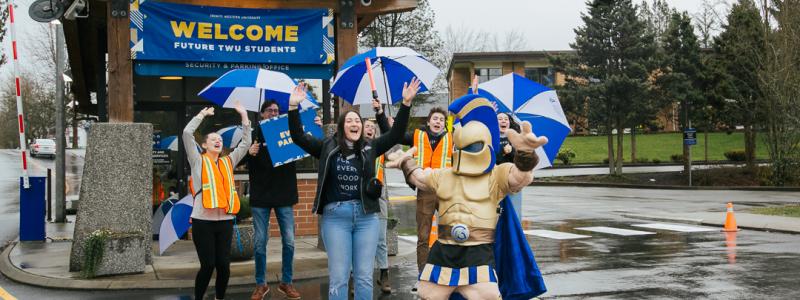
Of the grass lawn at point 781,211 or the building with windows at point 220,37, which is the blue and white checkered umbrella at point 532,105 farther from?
the grass lawn at point 781,211

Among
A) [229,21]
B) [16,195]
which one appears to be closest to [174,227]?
[229,21]

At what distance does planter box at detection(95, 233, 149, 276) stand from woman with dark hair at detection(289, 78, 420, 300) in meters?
3.87

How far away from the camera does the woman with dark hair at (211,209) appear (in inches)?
287

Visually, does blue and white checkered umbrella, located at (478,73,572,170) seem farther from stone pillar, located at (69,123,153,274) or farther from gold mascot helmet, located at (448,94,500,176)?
stone pillar, located at (69,123,153,274)

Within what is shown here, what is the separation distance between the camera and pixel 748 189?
1283 inches

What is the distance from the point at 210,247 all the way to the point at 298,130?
58.0 inches

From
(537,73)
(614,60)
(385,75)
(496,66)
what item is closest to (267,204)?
(385,75)

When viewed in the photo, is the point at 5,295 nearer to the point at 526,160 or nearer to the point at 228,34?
the point at 228,34

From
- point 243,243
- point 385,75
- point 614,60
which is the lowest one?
point 243,243

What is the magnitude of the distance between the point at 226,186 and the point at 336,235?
5.58 ft

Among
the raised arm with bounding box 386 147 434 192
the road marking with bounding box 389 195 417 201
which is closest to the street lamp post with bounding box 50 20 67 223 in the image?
the road marking with bounding box 389 195 417 201

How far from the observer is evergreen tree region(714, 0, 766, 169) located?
117ft

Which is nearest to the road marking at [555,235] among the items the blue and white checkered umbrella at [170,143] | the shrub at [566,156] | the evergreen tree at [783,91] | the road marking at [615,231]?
the road marking at [615,231]

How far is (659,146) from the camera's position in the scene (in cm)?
5791
